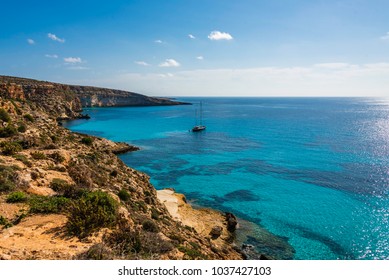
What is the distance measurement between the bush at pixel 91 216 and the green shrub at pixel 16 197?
3.39 m

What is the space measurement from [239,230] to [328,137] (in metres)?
59.8

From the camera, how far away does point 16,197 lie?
12469mm

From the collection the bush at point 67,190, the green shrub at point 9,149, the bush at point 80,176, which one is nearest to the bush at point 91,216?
the bush at point 67,190

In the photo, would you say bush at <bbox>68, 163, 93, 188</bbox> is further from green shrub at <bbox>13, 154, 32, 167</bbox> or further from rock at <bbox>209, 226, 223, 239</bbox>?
rock at <bbox>209, 226, 223, 239</bbox>

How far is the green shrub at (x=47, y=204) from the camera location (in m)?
11.9

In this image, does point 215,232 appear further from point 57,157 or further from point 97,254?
point 97,254

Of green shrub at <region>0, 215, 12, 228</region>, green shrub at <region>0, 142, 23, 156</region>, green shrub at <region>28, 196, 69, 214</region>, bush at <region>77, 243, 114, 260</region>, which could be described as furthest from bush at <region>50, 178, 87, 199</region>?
green shrub at <region>0, 142, 23, 156</region>

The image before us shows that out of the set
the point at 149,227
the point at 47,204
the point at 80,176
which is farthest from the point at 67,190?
the point at 149,227

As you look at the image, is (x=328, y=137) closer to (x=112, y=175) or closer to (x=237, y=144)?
(x=237, y=144)

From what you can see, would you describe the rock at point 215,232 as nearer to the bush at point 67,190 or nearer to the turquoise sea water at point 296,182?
the turquoise sea water at point 296,182

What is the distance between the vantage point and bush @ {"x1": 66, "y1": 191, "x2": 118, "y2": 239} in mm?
10164

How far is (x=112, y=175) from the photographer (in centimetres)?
2438
